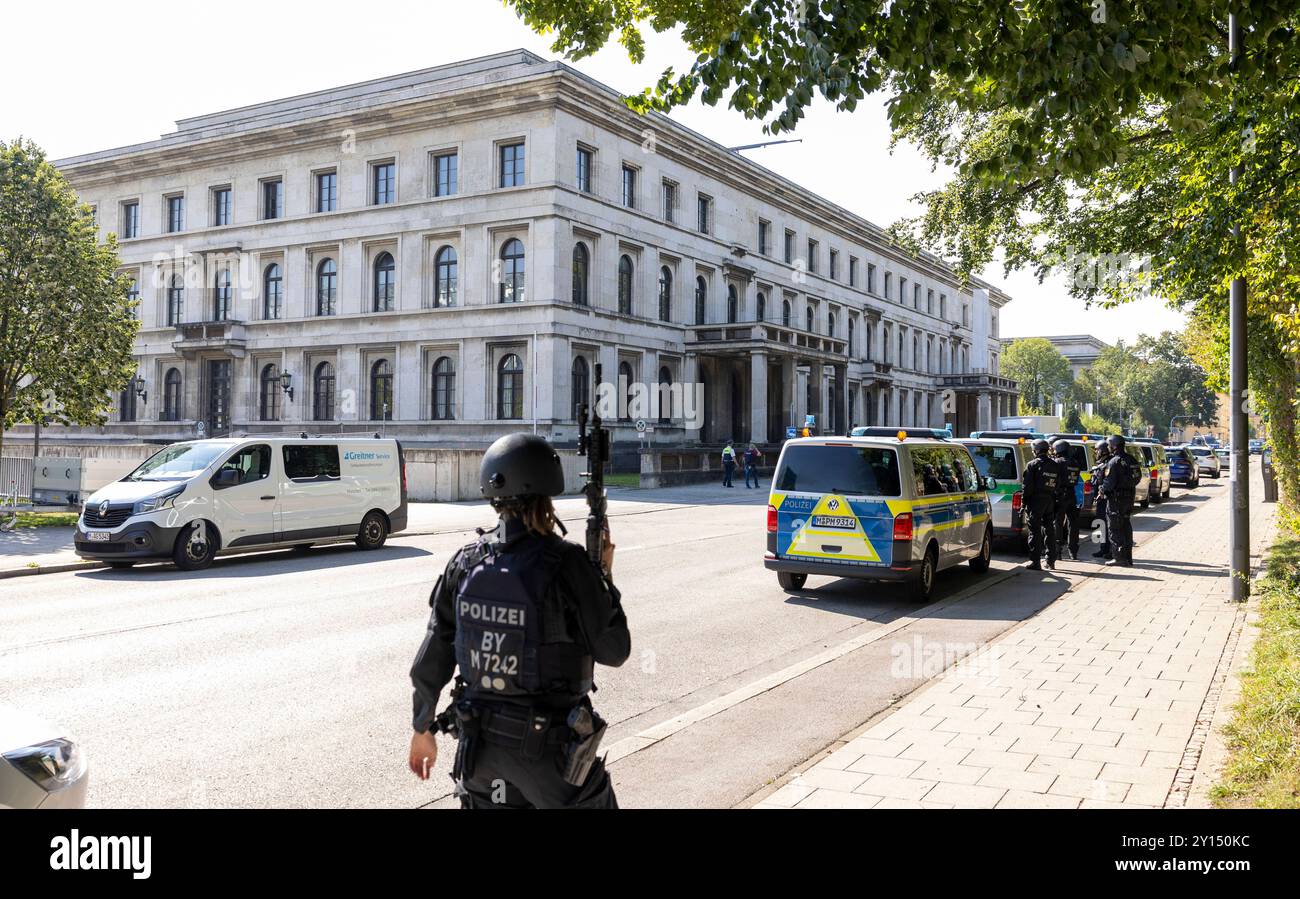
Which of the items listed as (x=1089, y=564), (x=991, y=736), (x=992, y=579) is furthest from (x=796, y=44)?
(x=1089, y=564)

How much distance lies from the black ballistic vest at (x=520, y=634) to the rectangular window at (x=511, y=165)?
4124 cm

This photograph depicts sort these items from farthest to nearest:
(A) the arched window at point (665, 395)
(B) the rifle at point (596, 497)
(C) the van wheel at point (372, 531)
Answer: (A) the arched window at point (665, 395) < (C) the van wheel at point (372, 531) < (B) the rifle at point (596, 497)

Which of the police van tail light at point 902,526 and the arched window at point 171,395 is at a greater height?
the arched window at point 171,395

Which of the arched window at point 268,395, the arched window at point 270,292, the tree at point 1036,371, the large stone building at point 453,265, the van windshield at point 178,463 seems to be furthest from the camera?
the tree at point 1036,371

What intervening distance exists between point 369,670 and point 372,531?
382 inches

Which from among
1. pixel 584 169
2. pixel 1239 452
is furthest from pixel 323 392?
pixel 1239 452

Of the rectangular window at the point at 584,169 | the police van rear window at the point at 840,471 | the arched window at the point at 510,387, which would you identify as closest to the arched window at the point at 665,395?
the arched window at the point at 510,387

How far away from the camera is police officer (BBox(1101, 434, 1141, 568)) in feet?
48.8

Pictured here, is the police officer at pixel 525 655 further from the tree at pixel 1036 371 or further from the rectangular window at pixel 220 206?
the tree at pixel 1036 371

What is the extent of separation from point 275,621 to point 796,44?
7.38 m

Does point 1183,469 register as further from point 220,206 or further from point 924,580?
point 220,206

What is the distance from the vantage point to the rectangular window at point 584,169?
4316 cm

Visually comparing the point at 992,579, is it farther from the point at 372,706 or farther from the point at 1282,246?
the point at 372,706

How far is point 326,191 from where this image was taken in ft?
156
